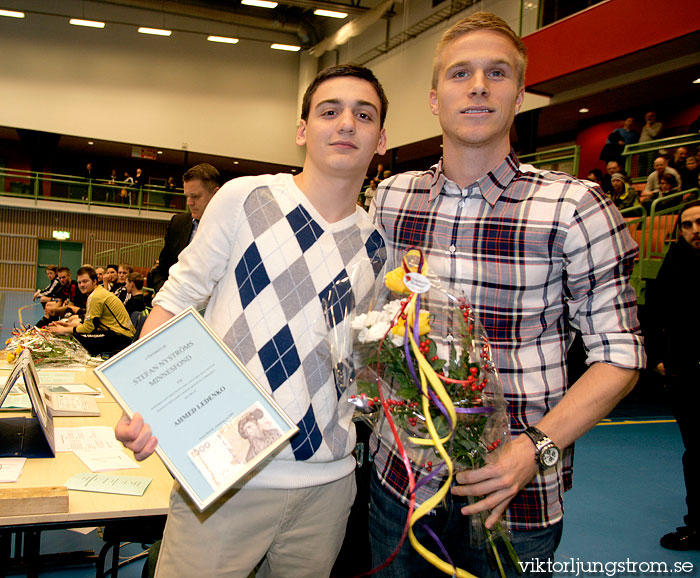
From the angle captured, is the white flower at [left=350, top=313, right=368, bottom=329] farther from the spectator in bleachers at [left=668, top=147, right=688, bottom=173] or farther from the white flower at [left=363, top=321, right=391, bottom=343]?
the spectator in bleachers at [left=668, top=147, right=688, bottom=173]

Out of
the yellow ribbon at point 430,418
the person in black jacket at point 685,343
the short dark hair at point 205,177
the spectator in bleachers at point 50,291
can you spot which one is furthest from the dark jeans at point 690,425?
the spectator in bleachers at point 50,291

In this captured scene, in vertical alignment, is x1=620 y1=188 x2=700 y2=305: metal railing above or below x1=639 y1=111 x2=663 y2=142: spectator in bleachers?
below

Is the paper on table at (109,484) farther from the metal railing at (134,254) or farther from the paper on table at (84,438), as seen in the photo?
the metal railing at (134,254)

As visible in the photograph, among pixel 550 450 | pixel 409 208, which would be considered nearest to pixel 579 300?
pixel 550 450

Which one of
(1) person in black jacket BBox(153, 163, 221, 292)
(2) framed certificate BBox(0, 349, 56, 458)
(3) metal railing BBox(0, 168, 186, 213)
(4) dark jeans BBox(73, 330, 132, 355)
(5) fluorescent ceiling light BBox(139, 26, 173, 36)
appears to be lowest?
(4) dark jeans BBox(73, 330, 132, 355)

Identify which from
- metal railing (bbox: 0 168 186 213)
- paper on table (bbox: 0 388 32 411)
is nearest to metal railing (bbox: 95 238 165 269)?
metal railing (bbox: 0 168 186 213)

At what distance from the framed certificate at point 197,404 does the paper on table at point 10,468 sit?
41.5 inches

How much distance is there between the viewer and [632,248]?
131cm

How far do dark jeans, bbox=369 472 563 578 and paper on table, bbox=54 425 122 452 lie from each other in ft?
4.71

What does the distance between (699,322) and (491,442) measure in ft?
9.78

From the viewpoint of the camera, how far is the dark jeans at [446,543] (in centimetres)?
137

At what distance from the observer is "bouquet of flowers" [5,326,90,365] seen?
3930 millimetres

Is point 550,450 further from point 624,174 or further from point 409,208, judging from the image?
point 624,174

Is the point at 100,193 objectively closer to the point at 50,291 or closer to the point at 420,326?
the point at 50,291
